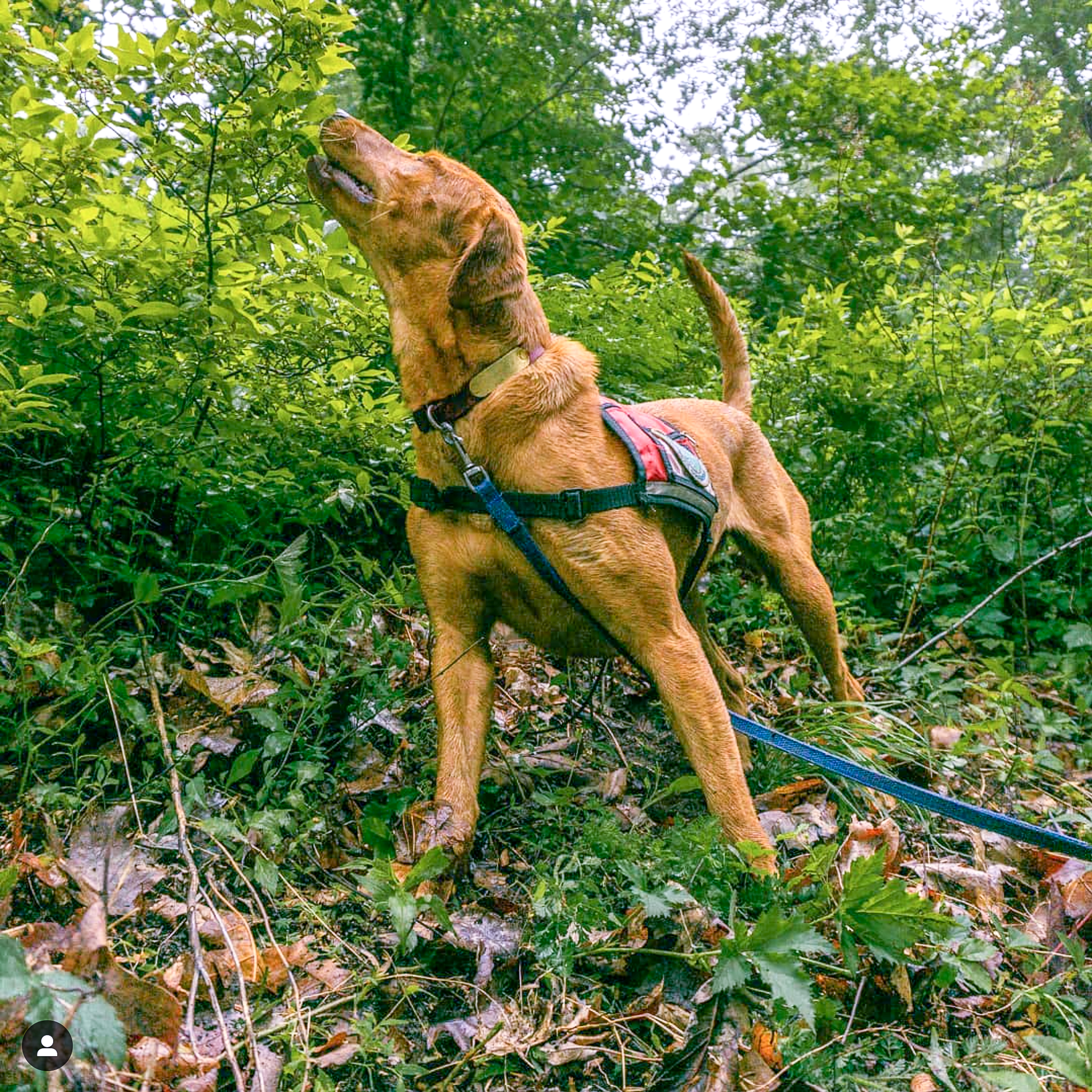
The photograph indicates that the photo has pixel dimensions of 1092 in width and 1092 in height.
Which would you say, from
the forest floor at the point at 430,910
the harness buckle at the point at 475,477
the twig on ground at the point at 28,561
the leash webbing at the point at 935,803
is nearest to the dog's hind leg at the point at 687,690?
the forest floor at the point at 430,910

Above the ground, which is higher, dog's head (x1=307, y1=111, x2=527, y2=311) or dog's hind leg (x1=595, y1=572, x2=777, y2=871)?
dog's head (x1=307, y1=111, x2=527, y2=311)

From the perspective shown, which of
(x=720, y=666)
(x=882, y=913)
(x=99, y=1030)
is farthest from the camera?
(x=720, y=666)

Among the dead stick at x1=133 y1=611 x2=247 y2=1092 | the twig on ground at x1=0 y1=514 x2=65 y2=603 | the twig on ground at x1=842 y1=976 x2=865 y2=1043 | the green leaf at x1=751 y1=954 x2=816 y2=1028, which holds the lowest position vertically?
the twig on ground at x1=842 y1=976 x2=865 y2=1043

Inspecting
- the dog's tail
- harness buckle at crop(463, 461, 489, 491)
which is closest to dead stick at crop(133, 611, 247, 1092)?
harness buckle at crop(463, 461, 489, 491)

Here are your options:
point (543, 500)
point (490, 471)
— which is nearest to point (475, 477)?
point (490, 471)

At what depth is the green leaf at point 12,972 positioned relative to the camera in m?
1.20

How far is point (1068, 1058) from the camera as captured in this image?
1.59 meters

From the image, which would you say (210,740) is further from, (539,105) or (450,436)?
(539,105)

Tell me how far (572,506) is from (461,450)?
367 mm

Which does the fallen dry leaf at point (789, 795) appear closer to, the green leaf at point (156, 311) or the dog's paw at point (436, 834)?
the dog's paw at point (436, 834)

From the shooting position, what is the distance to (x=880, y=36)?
1722 cm

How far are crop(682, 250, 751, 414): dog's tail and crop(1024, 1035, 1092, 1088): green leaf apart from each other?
9.79ft

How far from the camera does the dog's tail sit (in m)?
3.85

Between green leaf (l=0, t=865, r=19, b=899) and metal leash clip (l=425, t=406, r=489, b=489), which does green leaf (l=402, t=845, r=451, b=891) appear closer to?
green leaf (l=0, t=865, r=19, b=899)
